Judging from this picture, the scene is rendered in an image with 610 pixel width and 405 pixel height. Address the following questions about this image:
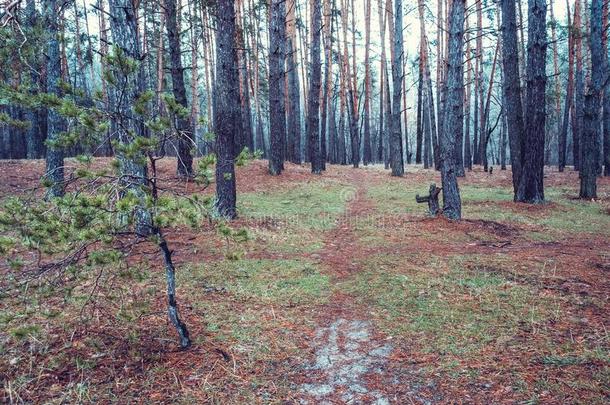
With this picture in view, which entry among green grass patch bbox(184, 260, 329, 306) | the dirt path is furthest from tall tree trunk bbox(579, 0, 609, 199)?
the dirt path

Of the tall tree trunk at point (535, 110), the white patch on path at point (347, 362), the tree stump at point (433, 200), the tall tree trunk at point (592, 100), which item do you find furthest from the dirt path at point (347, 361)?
the tall tree trunk at point (592, 100)

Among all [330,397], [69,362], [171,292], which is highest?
[171,292]

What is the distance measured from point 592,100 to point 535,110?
8.15 ft

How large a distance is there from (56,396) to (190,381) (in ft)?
2.97

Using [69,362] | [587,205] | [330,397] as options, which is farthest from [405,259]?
[587,205]

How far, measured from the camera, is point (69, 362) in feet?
9.93

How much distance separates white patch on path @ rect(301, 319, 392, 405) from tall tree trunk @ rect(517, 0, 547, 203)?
9.38m

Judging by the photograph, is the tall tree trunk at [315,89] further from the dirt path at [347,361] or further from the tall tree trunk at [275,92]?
the dirt path at [347,361]

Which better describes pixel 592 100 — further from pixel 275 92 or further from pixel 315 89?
pixel 275 92

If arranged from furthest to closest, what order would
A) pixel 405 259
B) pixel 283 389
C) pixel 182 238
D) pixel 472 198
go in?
pixel 472 198 < pixel 182 238 < pixel 405 259 < pixel 283 389

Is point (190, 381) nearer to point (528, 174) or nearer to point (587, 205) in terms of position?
point (528, 174)

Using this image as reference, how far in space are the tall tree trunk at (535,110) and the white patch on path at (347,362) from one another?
9.38 meters

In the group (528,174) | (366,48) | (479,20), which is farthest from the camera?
(366,48)

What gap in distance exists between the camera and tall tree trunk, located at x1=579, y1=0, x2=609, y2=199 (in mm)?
11445
